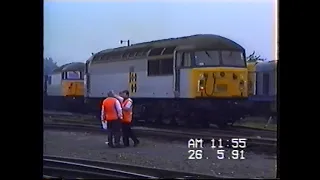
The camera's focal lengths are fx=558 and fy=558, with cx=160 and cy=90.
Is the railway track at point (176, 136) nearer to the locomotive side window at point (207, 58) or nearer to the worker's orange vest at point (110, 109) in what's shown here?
the worker's orange vest at point (110, 109)

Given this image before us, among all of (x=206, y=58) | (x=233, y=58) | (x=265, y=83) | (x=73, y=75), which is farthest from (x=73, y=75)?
(x=265, y=83)

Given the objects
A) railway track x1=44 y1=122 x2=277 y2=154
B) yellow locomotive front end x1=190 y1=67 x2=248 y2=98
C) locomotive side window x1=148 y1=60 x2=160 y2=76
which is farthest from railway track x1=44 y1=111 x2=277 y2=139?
locomotive side window x1=148 y1=60 x2=160 y2=76

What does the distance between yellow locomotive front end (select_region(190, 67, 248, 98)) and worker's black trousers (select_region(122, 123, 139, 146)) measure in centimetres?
38

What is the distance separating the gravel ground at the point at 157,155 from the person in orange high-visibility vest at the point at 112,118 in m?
0.04

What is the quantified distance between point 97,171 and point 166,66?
684 mm

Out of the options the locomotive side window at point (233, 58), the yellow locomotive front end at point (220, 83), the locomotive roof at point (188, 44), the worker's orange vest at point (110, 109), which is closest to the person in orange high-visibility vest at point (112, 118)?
the worker's orange vest at point (110, 109)

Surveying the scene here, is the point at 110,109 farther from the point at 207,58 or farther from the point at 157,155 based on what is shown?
the point at 207,58

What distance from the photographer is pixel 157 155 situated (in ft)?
9.56

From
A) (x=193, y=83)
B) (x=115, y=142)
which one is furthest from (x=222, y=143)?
(x=115, y=142)

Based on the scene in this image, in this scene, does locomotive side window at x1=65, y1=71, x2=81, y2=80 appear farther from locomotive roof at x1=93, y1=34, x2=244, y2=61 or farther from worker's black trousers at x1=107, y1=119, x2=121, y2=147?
worker's black trousers at x1=107, y1=119, x2=121, y2=147

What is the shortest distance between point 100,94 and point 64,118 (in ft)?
0.75

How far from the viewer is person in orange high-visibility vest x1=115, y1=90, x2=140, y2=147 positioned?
9.45 feet

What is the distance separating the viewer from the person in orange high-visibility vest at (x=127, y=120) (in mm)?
2881
